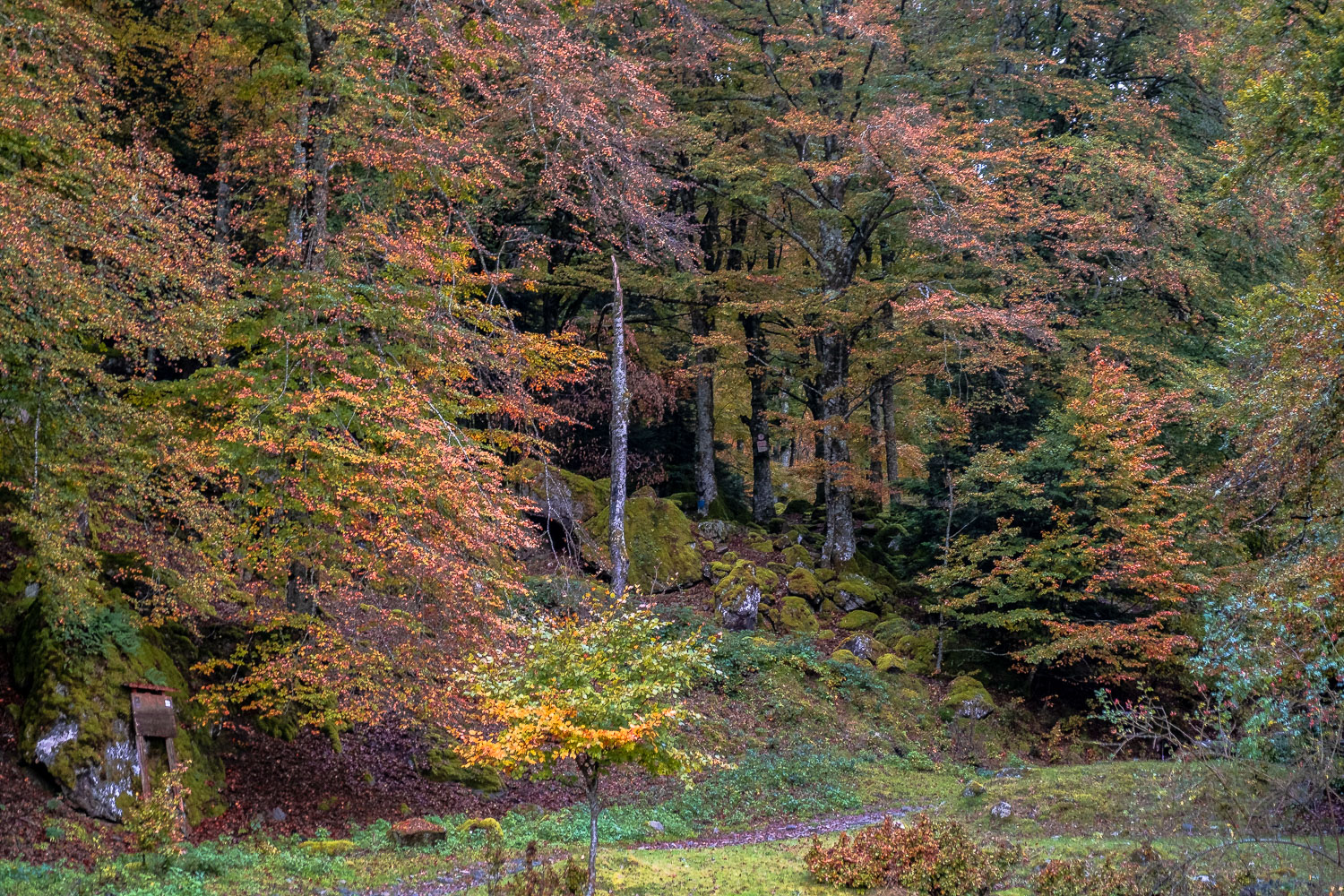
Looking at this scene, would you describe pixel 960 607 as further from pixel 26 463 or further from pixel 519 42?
pixel 26 463

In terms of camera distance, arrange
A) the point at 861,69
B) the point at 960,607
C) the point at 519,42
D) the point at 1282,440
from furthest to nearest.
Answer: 1. the point at 861,69
2. the point at 960,607
3. the point at 519,42
4. the point at 1282,440

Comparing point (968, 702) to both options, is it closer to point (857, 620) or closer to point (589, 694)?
point (857, 620)

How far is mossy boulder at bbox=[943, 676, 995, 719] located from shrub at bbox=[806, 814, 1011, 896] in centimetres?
959

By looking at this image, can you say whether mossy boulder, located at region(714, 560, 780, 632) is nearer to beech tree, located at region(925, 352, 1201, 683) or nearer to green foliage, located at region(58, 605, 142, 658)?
beech tree, located at region(925, 352, 1201, 683)

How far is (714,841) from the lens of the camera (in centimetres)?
1219

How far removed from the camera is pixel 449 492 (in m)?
9.75

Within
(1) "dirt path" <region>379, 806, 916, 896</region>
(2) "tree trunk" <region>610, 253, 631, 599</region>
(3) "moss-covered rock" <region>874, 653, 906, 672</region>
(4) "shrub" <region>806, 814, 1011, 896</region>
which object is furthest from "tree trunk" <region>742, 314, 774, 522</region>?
(4) "shrub" <region>806, 814, 1011, 896</region>

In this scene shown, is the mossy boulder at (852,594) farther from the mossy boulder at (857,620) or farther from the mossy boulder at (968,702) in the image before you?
the mossy boulder at (968,702)

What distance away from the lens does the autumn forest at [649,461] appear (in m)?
8.01

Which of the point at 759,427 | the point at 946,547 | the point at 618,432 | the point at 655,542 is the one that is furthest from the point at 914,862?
the point at 759,427

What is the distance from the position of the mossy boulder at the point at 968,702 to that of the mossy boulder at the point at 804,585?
3.71 m

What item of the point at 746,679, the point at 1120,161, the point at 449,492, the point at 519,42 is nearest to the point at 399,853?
the point at 449,492

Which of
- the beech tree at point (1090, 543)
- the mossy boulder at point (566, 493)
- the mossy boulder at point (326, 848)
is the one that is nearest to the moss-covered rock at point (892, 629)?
the beech tree at point (1090, 543)

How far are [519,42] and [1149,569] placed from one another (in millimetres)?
14495
